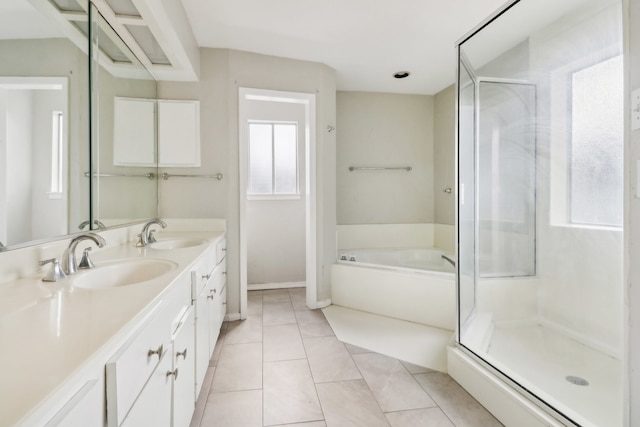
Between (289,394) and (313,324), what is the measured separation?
3.06ft

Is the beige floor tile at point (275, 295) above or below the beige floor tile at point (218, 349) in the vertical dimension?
above

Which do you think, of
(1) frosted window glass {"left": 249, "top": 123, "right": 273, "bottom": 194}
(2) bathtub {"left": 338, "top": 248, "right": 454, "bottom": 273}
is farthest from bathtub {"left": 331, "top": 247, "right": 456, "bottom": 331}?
(1) frosted window glass {"left": 249, "top": 123, "right": 273, "bottom": 194}

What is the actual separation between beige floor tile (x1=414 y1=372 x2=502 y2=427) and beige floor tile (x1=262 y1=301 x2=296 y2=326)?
1.24 meters

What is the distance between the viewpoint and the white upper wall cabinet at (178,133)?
254cm

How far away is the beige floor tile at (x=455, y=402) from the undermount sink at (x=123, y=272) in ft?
5.01

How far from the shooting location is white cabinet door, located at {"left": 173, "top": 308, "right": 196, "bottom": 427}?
1089 mm

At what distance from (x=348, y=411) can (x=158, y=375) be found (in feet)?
3.39

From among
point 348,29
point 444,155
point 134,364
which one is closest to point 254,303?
point 134,364

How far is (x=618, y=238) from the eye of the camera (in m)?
1.66

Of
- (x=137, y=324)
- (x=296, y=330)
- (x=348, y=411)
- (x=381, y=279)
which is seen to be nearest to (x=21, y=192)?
(x=137, y=324)

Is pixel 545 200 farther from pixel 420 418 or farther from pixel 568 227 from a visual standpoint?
pixel 420 418

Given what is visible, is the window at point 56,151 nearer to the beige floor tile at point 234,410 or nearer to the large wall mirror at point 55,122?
the large wall mirror at point 55,122

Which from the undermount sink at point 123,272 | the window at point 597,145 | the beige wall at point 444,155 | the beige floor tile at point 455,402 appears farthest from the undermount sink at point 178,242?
the beige wall at point 444,155

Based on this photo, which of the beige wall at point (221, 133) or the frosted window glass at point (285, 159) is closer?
the beige wall at point (221, 133)
